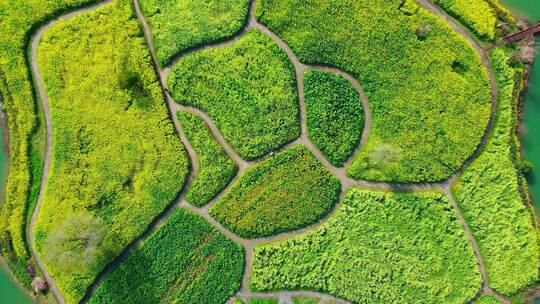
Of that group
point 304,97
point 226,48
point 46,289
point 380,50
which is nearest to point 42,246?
point 46,289

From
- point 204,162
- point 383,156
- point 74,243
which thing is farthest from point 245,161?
point 74,243

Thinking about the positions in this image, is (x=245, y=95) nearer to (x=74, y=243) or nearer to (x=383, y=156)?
(x=383, y=156)

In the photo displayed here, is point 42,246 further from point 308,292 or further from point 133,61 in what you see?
point 308,292

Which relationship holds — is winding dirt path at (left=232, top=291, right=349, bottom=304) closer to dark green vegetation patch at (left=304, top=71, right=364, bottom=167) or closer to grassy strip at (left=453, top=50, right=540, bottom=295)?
dark green vegetation patch at (left=304, top=71, right=364, bottom=167)

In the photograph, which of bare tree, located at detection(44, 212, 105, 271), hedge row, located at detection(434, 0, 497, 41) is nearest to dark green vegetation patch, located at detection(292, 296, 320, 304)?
bare tree, located at detection(44, 212, 105, 271)

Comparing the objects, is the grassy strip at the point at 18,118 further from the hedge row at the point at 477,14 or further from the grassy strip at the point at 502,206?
the grassy strip at the point at 502,206

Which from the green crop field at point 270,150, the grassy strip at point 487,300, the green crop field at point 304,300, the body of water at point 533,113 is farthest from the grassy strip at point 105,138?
the body of water at point 533,113
